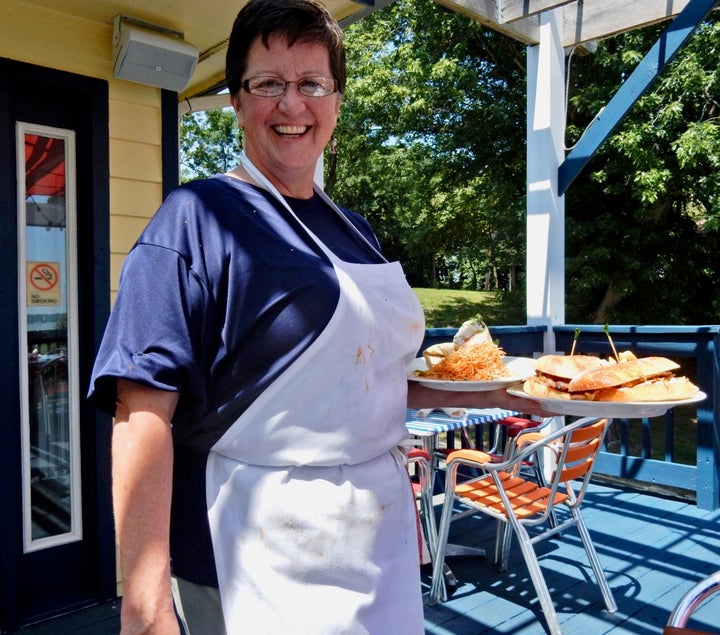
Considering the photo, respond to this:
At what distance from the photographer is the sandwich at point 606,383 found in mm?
1434

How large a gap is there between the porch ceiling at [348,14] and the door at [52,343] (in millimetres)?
331

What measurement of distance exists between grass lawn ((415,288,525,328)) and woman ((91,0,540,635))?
28.3 ft

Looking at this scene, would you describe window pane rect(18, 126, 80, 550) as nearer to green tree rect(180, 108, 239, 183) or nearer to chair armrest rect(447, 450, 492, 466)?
chair armrest rect(447, 450, 492, 466)

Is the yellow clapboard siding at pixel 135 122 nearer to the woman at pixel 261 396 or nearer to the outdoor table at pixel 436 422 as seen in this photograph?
the outdoor table at pixel 436 422

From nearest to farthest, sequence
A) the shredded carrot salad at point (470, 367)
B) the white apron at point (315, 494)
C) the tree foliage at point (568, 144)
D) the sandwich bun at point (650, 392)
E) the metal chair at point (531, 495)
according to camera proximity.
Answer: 1. the white apron at point (315, 494)
2. the sandwich bun at point (650, 392)
3. the shredded carrot salad at point (470, 367)
4. the metal chair at point (531, 495)
5. the tree foliage at point (568, 144)

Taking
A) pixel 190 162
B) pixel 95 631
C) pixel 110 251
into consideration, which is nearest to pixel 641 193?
pixel 110 251

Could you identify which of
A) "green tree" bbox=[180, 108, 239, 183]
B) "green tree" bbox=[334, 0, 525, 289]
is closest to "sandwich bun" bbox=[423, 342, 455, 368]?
"green tree" bbox=[334, 0, 525, 289]

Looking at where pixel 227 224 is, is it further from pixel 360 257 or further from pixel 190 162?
pixel 190 162

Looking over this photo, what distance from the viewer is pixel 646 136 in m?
7.87

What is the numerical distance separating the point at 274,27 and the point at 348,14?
2016mm

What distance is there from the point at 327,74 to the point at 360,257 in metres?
0.32

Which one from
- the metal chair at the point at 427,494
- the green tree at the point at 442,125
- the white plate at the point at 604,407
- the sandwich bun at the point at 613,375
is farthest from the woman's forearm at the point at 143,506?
the green tree at the point at 442,125

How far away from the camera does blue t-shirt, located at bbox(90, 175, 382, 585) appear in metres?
0.82

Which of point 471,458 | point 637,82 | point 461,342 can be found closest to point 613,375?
point 461,342
